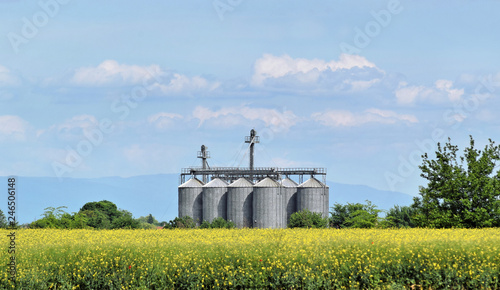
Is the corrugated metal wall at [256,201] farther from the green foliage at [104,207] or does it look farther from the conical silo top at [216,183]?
the green foliage at [104,207]

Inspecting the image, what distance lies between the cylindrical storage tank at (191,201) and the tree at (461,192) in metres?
47.3

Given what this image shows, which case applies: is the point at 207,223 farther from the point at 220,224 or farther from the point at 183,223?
the point at 183,223

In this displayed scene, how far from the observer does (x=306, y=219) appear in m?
78.2

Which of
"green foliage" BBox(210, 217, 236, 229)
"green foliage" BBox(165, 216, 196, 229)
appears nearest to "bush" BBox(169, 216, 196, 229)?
"green foliage" BBox(165, 216, 196, 229)

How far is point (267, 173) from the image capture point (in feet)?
289

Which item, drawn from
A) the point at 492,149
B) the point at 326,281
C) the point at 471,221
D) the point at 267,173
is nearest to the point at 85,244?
the point at 326,281

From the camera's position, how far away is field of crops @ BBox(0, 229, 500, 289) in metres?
21.7

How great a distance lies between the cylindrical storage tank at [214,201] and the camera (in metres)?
83.7

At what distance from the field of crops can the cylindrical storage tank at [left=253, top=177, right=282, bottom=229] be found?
5727cm

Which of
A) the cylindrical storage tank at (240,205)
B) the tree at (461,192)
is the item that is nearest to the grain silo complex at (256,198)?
the cylindrical storage tank at (240,205)

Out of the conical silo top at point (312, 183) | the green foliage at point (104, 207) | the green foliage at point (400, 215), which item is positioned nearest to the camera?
the conical silo top at point (312, 183)

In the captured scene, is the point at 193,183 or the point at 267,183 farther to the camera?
the point at 193,183

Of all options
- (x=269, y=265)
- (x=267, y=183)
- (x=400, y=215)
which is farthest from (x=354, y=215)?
(x=269, y=265)

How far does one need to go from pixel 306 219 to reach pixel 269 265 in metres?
56.9
